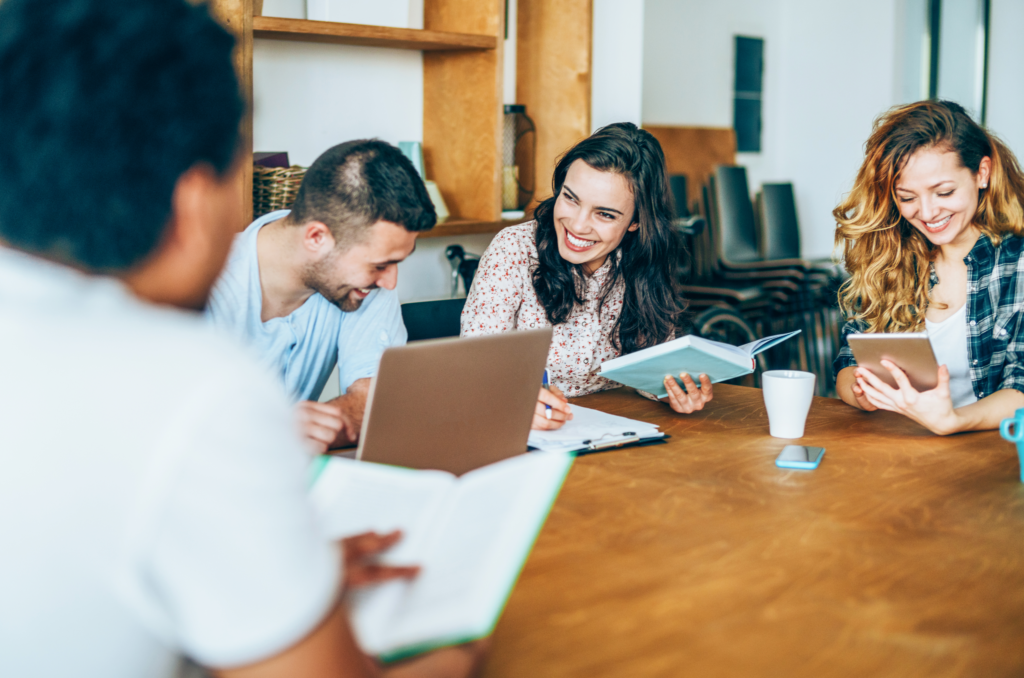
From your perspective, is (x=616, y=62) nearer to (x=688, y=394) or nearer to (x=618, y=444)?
(x=688, y=394)

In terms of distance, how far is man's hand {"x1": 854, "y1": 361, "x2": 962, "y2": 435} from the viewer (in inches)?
59.9

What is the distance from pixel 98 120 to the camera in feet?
1.80

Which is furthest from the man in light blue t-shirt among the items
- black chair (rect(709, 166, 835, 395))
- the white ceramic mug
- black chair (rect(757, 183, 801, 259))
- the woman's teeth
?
black chair (rect(757, 183, 801, 259))

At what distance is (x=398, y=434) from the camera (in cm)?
121

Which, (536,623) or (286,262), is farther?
(286,262)

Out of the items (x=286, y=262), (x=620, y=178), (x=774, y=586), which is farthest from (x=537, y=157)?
(x=774, y=586)

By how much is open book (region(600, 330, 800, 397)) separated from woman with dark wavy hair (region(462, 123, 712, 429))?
0.39 m

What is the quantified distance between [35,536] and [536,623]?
1.56 feet

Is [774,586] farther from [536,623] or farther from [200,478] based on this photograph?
[200,478]

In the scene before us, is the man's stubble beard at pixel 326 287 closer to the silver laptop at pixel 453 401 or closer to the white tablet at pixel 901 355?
the silver laptop at pixel 453 401

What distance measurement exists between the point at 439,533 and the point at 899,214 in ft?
5.11

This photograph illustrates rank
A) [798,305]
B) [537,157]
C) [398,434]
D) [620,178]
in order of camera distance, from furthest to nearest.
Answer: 1. [798,305]
2. [537,157]
3. [620,178]
4. [398,434]

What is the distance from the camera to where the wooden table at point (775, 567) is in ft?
2.63

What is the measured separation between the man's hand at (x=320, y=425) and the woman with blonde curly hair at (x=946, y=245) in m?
0.95
